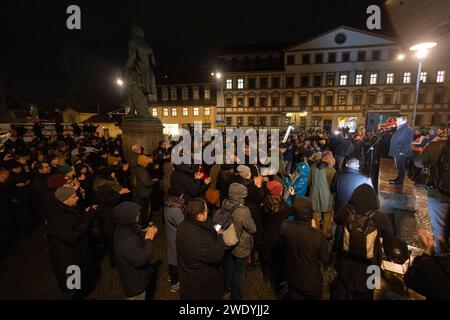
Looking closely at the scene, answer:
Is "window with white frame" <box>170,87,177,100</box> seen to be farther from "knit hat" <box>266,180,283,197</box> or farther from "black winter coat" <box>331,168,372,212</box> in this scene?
"knit hat" <box>266,180,283,197</box>

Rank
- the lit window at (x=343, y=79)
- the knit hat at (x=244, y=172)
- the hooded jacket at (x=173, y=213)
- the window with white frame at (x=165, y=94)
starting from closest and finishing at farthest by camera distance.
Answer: the hooded jacket at (x=173, y=213) → the knit hat at (x=244, y=172) → the lit window at (x=343, y=79) → the window with white frame at (x=165, y=94)

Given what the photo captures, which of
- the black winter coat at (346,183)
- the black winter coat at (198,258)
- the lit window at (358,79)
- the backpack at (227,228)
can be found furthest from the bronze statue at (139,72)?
the lit window at (358,79)

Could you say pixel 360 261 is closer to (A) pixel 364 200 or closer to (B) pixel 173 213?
(A) pixel 364 200

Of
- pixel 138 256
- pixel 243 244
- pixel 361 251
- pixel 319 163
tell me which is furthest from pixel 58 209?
pixel 319 163

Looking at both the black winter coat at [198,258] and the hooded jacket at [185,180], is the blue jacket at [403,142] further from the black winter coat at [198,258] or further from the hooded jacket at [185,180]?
the black winter coat at [198,258]

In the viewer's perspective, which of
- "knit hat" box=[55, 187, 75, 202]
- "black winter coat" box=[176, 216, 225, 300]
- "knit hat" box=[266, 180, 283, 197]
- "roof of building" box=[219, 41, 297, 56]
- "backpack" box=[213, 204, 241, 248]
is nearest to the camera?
"black winter coat" box=[176, 216, 225, 300]

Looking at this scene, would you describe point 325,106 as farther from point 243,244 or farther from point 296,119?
point 243,244

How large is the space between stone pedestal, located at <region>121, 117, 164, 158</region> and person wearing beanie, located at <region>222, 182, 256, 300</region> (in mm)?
7207

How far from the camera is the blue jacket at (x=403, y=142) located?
609cm

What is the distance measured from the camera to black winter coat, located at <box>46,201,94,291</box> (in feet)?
10.5

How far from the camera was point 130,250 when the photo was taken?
284cm

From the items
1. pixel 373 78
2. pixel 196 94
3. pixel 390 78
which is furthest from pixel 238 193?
pixel 390 78

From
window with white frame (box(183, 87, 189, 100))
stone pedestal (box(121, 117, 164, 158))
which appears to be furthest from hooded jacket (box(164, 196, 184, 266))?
window with white frame (box(183, 87, 189, 100))

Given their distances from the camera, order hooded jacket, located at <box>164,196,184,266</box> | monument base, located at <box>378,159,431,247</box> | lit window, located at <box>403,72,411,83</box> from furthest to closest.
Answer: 1. lit window, located at <box>403,72,411,83</box>
2. monument base, located at <box>378,159,431,247</box>
3. hooded jacket, located at <box>164,196,184,266</box>
